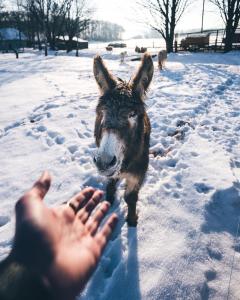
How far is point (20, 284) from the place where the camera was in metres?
1.29

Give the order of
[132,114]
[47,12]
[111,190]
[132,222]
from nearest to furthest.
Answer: [132,114] → [132,222] → [111,190] → [47,12]

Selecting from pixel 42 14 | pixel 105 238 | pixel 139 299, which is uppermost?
pixel 42 14

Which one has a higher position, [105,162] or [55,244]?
[105,162]

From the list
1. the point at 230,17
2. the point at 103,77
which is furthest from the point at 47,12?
the point at 103,77

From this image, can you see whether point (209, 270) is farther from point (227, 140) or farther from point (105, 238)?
point (227, 140)

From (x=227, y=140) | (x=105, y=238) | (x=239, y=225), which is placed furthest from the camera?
(x=227, y=140)

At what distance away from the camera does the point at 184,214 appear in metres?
3.79

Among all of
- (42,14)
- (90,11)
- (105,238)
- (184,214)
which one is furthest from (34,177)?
(90,11)

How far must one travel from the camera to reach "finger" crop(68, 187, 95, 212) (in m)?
2.24

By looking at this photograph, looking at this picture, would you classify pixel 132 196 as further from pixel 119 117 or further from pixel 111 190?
pixel 119 117

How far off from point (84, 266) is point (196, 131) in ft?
18.9

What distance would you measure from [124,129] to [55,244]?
153 cm

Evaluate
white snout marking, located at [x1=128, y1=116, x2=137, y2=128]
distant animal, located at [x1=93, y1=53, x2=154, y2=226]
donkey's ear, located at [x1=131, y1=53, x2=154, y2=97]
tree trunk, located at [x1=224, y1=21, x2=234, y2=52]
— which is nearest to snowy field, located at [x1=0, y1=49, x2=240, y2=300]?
distant animal, located at [x1=93, y1=53, x2=154, y2=226]

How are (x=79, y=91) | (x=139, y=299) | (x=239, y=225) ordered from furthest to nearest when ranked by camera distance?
(x=79, y=91)
(x=239, y=225)
(x=139, y=299)
